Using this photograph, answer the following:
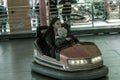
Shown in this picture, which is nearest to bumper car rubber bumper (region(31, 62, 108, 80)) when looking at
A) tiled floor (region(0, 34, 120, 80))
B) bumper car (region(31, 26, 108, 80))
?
bumper car (region(31, 26, 108, 80))

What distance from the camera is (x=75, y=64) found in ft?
15.9

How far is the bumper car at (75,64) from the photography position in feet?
15.7

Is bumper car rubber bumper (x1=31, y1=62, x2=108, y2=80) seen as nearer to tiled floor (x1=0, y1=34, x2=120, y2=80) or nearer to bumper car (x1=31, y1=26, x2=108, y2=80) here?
bumper car (x1=31, y1=26, x2=108, y2=80)

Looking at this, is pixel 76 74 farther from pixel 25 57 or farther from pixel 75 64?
pixel 25 57

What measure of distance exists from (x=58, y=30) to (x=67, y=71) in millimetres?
800

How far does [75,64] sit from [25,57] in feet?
7.29

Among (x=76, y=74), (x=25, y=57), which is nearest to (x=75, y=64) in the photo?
(x=76, y=74)

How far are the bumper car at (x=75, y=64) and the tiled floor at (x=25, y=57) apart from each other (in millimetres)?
191

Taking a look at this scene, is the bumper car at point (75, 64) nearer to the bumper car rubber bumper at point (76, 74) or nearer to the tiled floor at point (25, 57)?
the bumper car rubber bumper at point (76, 74)

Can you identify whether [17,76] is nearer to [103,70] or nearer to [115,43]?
[103,70]

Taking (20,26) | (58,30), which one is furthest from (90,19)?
(58,30)

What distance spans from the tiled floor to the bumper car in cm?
19

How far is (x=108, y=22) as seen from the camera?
10.6 meters

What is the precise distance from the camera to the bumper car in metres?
4.80
